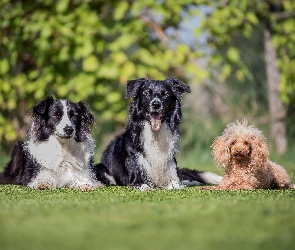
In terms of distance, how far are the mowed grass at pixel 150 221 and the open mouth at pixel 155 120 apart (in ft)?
2.79

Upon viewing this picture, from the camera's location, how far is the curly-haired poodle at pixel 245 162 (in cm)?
A: 575

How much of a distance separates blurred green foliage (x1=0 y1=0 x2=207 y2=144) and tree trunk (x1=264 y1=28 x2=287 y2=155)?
6.04 ft

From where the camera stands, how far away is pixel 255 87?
12.2m

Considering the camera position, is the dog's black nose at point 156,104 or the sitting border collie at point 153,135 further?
the sitting border collie at point 153,135

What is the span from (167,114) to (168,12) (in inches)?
174

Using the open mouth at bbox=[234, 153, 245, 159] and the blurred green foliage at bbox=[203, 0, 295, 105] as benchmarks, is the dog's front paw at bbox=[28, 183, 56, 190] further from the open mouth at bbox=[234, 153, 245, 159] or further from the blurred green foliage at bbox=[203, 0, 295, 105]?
the blurred green foliage at bbox=[203, 0, 295, 105]

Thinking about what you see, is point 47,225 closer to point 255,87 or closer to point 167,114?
point 167,114

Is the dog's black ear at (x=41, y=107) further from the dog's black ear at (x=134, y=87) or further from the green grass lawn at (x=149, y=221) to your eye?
the green grass lawn at (x=149, y=221)

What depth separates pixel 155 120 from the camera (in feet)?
18.9

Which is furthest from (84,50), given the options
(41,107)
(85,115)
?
(41,107)

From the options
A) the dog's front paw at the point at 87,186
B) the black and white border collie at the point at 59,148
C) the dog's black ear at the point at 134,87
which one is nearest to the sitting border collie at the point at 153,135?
the dog's black ear at the point at 134,87

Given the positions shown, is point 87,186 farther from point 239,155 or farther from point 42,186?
point 239,155

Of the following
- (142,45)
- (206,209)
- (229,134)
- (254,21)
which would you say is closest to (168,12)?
(142,45)

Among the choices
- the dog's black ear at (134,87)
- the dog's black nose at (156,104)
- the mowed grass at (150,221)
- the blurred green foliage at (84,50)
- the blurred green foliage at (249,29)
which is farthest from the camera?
the blurred green foliage at (249,29)
